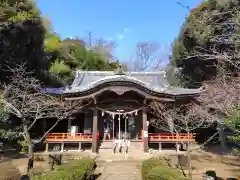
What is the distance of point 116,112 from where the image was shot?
1596 centimetres

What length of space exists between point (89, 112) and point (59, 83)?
7.48 m

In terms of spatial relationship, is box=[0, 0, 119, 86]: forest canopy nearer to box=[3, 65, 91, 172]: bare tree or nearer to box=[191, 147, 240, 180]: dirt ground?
box=[3, 65, 91, 172]: bare tree

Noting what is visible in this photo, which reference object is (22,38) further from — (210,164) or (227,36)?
(210,164)

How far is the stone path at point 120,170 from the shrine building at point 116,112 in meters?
2.55

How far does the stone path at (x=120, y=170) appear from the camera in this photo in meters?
10.2

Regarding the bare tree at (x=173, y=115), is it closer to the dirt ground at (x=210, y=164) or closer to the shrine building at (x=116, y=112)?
the shrine building at (x=116, y=112)

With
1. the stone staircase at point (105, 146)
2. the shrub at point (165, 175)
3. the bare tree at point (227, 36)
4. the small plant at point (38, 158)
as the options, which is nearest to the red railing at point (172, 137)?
the stone staircase at point (105, 146)

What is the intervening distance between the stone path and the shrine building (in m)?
2.55

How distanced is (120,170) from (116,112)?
17.8 ft

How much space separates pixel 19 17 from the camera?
48.2ft

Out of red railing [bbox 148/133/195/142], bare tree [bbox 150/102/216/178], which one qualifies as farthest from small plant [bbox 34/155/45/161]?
bare tree [bbox 150/102/216/178]

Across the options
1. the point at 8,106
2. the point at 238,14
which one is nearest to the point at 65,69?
the point at 8,106

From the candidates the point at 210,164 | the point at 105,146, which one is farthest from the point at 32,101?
the point at 210,164

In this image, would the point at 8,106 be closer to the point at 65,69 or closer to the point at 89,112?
the point at 89,112
